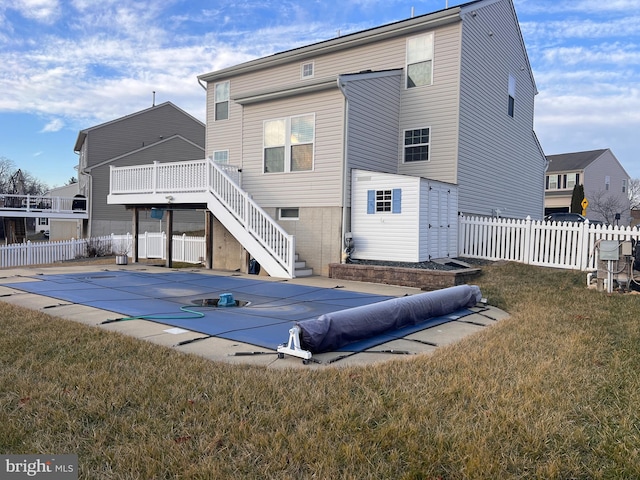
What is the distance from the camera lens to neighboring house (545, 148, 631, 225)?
3766 cm

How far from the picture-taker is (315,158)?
1219cm

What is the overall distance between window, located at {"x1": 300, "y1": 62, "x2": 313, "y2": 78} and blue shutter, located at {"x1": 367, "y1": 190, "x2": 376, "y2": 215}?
19.2 feet

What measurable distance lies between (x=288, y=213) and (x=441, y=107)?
5371 millimetres

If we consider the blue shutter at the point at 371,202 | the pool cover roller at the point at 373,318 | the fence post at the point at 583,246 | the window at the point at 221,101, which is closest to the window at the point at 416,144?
the blue shutter at the point at 371,202

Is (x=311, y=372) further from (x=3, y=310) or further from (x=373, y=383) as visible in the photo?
(x=3, y=310)

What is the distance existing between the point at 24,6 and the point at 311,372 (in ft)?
44.6

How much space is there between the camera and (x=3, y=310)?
6469mm

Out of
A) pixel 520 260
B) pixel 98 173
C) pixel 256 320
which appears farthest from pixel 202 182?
pixel 98 173

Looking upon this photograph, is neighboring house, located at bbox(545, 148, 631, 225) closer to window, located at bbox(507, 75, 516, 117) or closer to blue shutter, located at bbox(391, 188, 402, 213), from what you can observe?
window, located at bbox(507, 75, 516, 117)

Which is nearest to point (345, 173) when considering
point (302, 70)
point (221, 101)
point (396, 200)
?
point (396, 200)

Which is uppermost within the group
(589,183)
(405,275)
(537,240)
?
(589,183)

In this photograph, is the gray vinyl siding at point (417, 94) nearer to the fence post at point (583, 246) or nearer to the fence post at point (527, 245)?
the fence post at point (527, 245)

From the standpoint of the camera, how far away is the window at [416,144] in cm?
1347

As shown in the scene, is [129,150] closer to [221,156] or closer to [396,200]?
[221,156]
